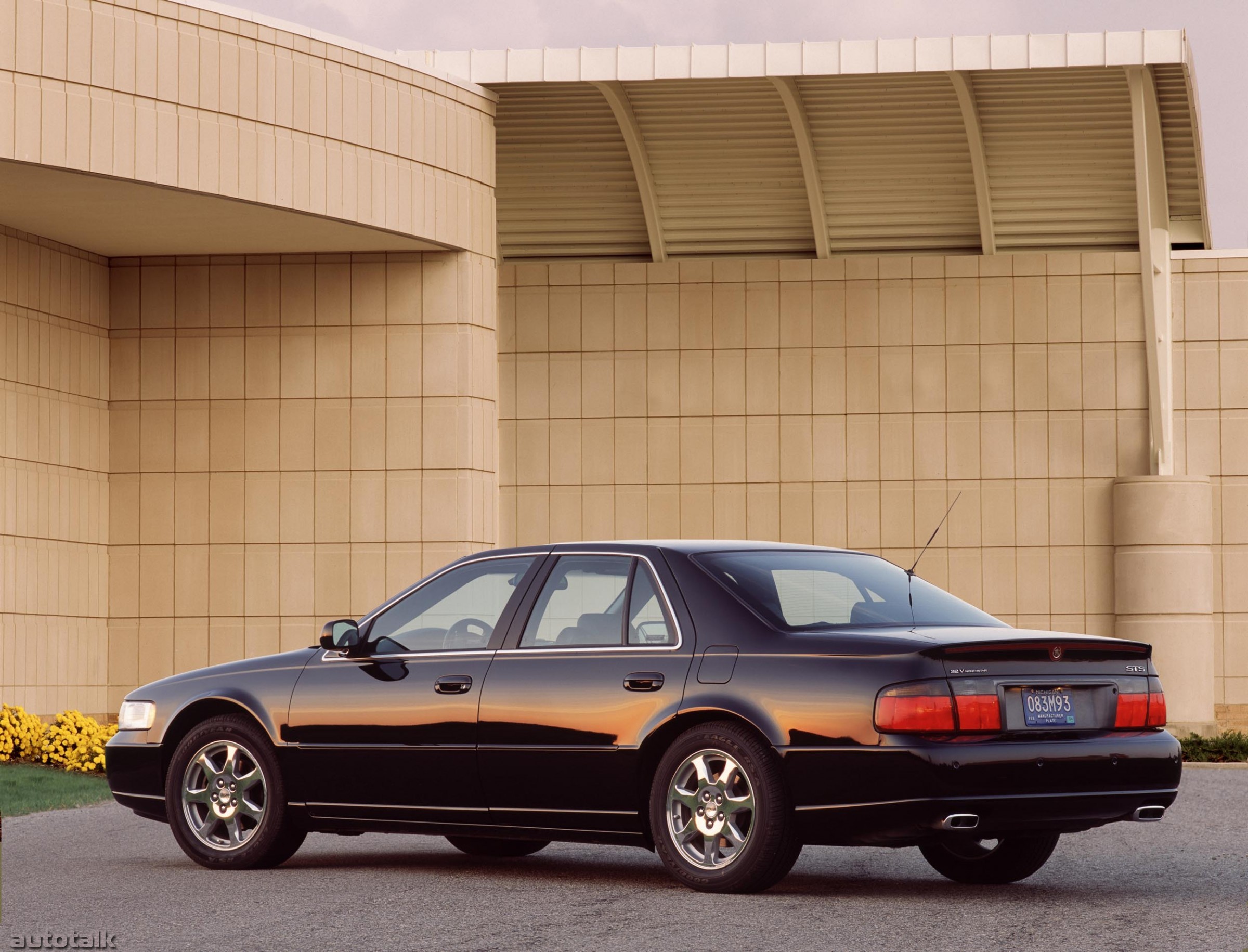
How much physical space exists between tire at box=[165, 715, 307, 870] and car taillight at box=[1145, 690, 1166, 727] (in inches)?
151

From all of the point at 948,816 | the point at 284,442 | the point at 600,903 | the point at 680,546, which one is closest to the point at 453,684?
the point at 680,546

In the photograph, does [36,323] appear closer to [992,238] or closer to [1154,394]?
[992,238]

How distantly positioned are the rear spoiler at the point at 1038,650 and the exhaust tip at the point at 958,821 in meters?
0.59

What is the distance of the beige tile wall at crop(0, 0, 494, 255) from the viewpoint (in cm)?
1848

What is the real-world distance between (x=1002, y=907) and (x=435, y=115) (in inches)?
622

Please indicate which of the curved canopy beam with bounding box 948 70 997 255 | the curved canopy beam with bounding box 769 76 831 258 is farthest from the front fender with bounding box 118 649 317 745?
the curved canopy beam with bounding box 948 70 997 255

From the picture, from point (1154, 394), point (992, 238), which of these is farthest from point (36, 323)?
point (1154, 394)

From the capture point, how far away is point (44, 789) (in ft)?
49.6

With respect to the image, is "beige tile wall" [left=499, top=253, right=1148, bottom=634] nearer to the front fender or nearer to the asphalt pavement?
the asphalt pavement

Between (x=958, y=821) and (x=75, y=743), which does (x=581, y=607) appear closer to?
(x=958, y=821)

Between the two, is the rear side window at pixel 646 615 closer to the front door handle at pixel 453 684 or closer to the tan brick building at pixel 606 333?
the front door handle at pixel 453 684

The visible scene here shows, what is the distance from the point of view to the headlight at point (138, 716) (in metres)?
9.46

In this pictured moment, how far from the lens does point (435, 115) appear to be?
71.9ft
